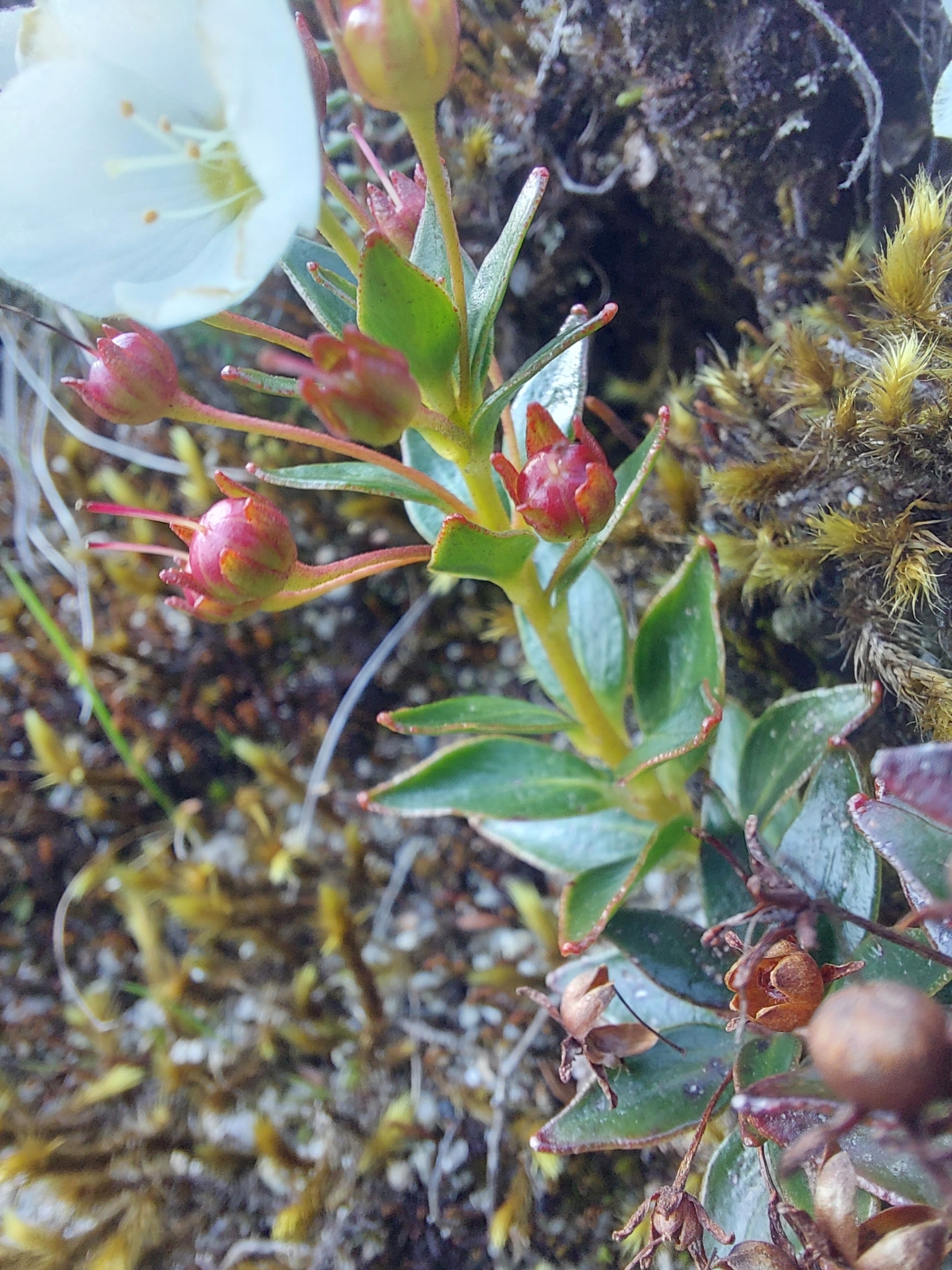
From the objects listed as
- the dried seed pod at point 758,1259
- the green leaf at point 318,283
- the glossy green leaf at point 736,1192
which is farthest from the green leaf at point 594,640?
the dried seed pod at point 758,1259

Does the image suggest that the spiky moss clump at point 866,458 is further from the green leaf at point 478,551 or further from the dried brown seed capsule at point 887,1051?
the dried brown seed capsule at point 887,1051

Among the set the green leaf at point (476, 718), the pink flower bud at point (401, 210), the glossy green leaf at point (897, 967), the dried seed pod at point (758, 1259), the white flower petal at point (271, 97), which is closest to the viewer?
the white flower petal at point (271, 97)

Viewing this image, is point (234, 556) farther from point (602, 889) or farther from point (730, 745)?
point (730, 745)

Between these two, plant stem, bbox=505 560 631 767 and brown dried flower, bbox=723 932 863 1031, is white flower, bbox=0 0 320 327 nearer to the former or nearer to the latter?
plant stem, bbox=505 560 631 767

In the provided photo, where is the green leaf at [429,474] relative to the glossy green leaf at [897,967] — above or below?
above

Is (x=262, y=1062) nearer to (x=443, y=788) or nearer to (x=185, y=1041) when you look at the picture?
(x=185, y=1041)
